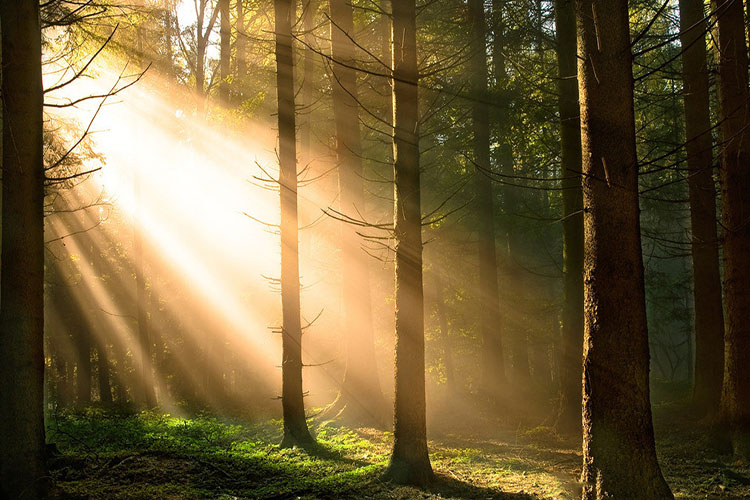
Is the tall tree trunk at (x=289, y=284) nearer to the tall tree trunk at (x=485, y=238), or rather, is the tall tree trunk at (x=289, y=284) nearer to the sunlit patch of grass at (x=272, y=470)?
the sunlit patch of grass at (x=272, y=470)

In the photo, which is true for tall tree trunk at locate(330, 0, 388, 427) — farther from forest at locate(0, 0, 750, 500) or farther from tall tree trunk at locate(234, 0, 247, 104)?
tall tree trunk at locate(234, 0, 247, 104)

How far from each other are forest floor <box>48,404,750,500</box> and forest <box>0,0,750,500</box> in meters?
0.07

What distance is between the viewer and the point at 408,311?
7.21 m

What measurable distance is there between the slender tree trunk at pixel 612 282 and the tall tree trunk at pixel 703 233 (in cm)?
606

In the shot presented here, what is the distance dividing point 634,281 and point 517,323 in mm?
14414

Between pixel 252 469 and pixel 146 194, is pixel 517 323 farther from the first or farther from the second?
pixel 146 194

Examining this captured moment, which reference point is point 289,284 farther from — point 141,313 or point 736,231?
point 141,313

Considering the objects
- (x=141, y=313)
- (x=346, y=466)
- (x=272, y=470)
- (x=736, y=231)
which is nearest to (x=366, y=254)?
(x=346, y=466)

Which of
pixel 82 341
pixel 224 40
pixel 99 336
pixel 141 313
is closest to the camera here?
pixel 141 313

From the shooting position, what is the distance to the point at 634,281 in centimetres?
533

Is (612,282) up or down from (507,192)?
down

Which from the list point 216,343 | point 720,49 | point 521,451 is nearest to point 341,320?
point 216,343

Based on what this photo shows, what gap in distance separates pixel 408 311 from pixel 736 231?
17.0 ft

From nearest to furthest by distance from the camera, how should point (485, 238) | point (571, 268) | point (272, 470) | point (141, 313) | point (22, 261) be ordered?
point (22, 261) < point (272, 470) < point (571, 268) < point (485, 238) < point (141, 313)
